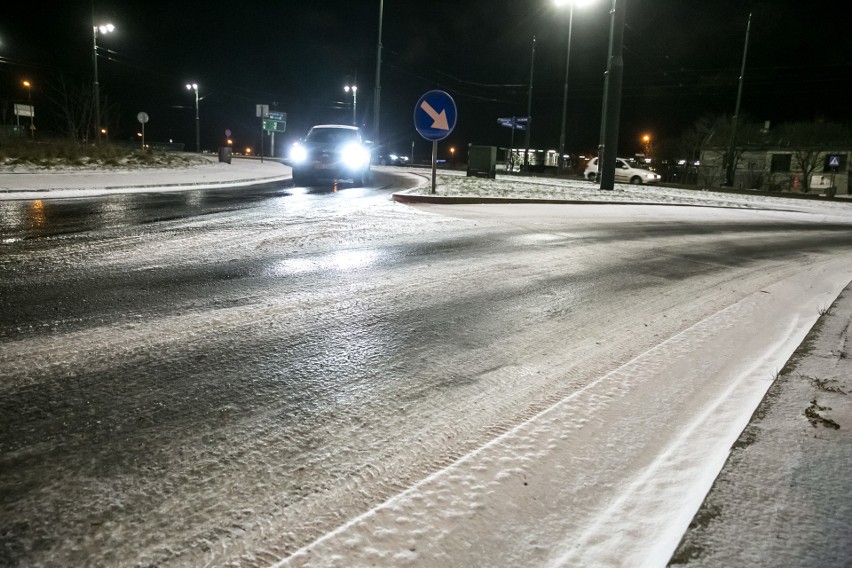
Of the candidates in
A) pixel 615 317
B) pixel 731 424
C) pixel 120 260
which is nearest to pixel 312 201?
pixel 120 260

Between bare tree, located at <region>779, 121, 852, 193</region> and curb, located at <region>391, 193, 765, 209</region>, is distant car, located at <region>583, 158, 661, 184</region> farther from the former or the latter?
curb, located at <region>391, 193, 765, 209</region>

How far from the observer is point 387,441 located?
2.17 m

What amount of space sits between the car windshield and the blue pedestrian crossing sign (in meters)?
3.79

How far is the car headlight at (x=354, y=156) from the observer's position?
15.1 meters

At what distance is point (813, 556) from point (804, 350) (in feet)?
7.30

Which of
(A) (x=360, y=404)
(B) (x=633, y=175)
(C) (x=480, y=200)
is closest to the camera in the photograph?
(A) (x=360, y=404)

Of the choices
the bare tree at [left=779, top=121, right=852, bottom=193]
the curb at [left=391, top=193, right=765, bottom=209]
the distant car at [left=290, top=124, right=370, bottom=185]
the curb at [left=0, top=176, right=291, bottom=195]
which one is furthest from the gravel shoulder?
the bare tree at [left=779, top=121, right=852, bottom=193]

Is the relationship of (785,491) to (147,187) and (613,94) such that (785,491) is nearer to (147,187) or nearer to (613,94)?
(147,187)

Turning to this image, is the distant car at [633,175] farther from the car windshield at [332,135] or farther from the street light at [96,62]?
the street light at [96,62]

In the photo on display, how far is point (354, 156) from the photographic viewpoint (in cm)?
1520

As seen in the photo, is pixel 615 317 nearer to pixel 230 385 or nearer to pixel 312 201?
pixel 230 385

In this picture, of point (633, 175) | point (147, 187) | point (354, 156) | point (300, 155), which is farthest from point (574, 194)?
point (633, 175)

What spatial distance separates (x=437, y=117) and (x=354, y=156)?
3873mm

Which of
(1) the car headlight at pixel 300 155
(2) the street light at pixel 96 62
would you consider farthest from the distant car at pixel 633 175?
(2) the street light at pixel 96 62
